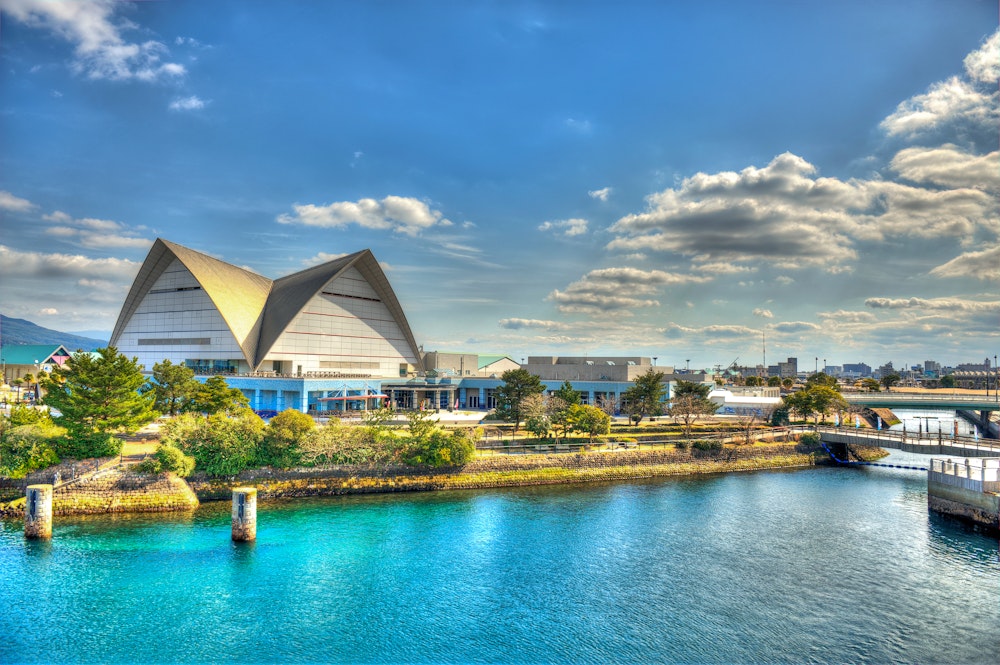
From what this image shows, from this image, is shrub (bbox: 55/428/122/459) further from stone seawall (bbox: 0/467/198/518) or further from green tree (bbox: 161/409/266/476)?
green tree (bbox: 161/409/266/476)

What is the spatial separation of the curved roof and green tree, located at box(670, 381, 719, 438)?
34233 mm

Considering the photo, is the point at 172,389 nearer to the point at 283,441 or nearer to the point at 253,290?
the point at 283,441

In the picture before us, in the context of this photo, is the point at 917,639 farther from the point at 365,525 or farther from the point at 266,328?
the point at 266,328

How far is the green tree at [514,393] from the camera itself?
5078 centimetres

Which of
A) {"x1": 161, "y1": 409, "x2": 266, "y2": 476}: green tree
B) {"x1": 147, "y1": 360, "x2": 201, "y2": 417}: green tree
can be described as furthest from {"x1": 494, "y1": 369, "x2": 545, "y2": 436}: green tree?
{"x1": 147, "y1": 360, "x2": 201, "y2": 417}: green tree

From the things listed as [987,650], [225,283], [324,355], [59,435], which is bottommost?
[987,650]

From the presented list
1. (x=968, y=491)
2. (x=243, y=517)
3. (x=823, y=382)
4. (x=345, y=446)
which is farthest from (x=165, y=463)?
(x=823, y=382)

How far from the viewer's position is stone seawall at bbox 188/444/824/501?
35.8 metres

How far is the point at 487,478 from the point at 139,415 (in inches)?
871

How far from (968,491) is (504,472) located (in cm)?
2635

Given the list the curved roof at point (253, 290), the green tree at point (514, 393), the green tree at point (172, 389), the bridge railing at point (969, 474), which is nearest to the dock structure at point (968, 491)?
the bridge railing at point (969, 474)

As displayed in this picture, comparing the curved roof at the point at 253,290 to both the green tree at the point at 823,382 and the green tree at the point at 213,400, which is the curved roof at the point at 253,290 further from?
the green tree at the point at 823,382

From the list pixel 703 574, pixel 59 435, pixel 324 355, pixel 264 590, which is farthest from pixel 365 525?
pixel 324 355

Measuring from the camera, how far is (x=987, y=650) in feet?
60.4
